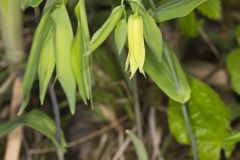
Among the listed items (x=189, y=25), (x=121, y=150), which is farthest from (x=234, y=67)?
(x=121, y=150)

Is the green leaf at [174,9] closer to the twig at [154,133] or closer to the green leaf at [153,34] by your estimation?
the green leaf at [153,34]

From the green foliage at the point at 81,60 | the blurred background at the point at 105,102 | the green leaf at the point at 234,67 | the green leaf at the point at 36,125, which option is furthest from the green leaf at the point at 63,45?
the green leaf at the point at 234,67

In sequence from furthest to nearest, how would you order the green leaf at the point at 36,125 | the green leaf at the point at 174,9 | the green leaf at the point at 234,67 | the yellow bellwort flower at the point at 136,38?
the green leaf at the point at 234,67 < the green leaf at the point at 36,125 < the green leaf at the point at 174,9 < the yellow bellwort flower at the point at 136,38

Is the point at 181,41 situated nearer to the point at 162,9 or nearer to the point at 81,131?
the point at 81,131

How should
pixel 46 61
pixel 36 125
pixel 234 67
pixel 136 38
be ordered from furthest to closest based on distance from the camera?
pixel 234 67 < pixel 36 125 < pixel 46 61 < pixel 136 38

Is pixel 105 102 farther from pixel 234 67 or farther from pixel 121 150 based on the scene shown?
pixel 234 67

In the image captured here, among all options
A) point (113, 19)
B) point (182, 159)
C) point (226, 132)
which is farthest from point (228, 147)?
point (113, 19)

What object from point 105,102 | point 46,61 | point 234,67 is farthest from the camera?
point 105,102
